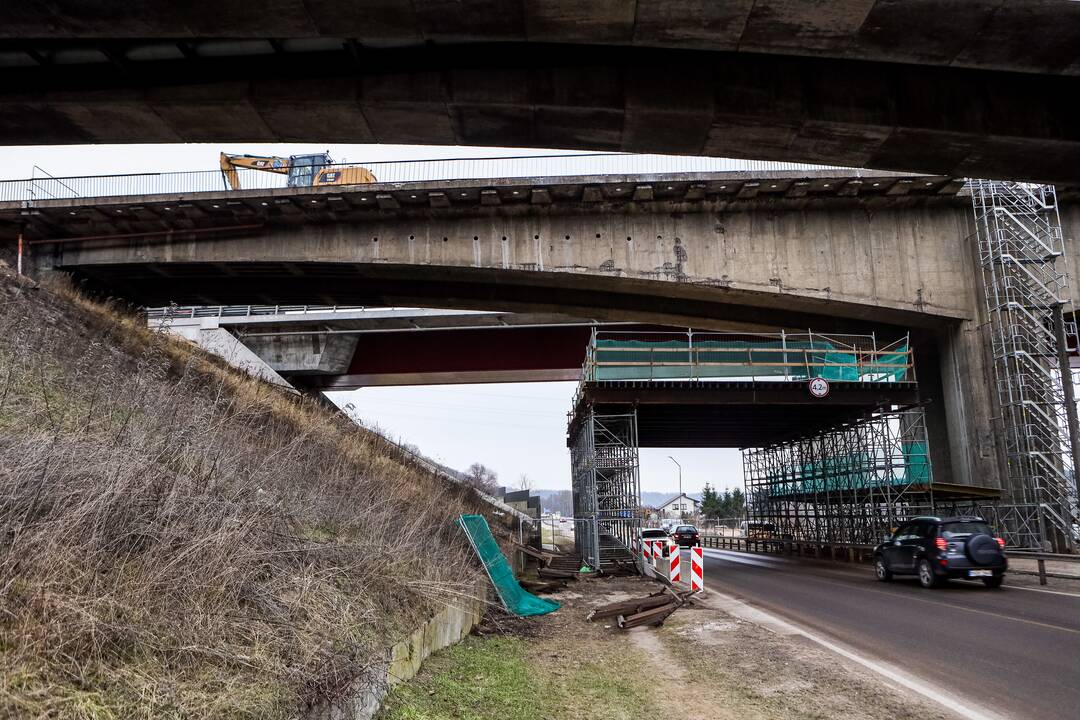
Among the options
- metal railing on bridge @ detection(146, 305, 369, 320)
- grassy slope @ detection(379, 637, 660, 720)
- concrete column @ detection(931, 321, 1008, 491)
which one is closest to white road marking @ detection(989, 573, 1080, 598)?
concrete column @ detection(931, 321, 1008, 491)

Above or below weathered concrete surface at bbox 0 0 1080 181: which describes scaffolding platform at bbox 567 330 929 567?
below

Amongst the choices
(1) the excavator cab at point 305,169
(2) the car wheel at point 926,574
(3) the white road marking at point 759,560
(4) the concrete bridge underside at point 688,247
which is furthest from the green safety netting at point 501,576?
(1) the excavator cab at point 305,169

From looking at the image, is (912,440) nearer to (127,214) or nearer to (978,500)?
(978,500)

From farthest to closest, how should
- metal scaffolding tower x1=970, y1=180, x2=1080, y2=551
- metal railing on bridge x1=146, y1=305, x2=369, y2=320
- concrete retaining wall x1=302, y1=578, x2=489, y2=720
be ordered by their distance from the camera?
metal railing on bridge x1=146, y1=305, x2=369, y2=320 < metal scaffolding tower x1=970, y1=180, x2=1080, y2=551 < concrete retaining wall x1=302, y1=578, x2=489, y2=720

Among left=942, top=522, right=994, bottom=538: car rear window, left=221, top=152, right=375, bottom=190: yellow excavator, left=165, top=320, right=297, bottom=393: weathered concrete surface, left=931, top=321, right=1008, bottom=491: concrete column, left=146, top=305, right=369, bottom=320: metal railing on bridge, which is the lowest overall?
left=942, top=522, right=994, bottom=538: car rear window

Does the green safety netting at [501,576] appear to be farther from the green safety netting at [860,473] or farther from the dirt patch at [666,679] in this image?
the green safety netting at [860,473]

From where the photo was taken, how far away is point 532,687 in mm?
7223

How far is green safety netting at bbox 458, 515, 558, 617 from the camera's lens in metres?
12.0

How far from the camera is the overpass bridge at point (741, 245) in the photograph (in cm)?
2367

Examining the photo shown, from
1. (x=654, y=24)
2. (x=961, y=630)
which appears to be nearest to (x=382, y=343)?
(x=961, y=630)

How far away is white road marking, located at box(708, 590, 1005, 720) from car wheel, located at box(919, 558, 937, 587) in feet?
15.8

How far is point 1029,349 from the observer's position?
24203 mm

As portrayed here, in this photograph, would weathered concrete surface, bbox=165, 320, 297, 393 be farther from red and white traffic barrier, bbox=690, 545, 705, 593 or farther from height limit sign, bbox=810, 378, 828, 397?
red and white traffic barrier, bbox=690, 545, 705, 593

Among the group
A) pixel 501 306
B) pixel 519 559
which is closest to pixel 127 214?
pixel 501 306
